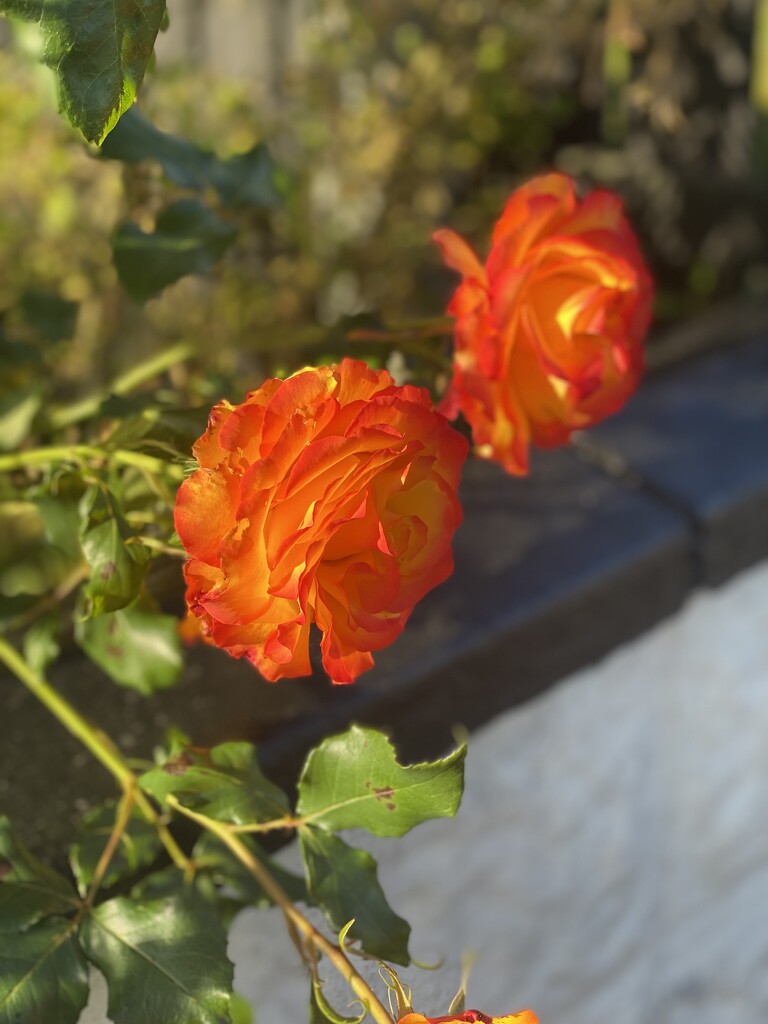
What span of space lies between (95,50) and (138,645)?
0.37 metres

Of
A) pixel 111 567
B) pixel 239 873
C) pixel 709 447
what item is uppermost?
pixel 111 567

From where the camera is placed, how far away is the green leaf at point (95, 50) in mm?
400

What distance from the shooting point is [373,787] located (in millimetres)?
508

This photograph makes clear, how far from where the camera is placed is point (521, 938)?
39.6 inches

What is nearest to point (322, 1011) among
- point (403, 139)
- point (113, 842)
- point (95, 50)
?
point (113, 842)

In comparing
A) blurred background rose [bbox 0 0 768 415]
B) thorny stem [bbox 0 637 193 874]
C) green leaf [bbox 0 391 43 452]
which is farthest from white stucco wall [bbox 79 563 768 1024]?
blurred background rose [bbox 0 0 768 415]

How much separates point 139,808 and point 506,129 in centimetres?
198

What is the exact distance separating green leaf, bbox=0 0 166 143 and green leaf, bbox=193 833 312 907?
396 mm

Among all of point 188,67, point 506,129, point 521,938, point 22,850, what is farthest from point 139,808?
point 506,129

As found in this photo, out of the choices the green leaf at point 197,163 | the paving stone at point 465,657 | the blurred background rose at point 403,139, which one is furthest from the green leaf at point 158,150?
the blurred background rose at point 403,139

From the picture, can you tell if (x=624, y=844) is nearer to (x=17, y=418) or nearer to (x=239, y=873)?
(x=239, y=873)

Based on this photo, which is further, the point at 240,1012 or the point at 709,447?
the point at 709,447

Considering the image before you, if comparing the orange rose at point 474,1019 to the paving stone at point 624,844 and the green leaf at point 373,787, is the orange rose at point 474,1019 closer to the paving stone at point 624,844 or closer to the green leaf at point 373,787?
the green leaf at point 373,787

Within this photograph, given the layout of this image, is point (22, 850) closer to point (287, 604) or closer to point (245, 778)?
point (245, 778)
